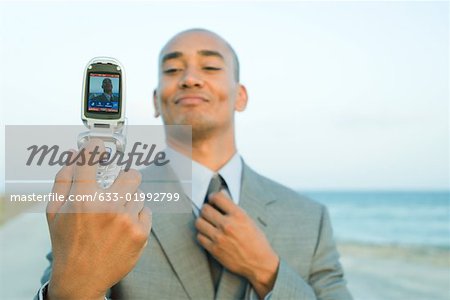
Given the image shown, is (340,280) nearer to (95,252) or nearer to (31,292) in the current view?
(95,252)

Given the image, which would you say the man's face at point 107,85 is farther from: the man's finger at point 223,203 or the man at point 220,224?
the man's finger at point 223,203

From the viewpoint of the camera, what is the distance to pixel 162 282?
6.64 feet

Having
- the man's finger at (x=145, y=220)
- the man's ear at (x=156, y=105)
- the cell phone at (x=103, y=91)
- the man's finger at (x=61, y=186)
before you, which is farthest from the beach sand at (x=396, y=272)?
the man's finger at (x=61, y=186)

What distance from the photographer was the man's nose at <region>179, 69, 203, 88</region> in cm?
226

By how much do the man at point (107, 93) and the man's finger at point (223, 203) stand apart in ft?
2.30

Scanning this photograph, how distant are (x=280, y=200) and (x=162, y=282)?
2.30ft

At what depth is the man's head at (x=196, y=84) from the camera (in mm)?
2289

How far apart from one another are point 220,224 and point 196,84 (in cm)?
66

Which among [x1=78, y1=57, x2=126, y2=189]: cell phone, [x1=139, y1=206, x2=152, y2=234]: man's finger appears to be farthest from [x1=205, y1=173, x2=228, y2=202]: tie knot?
[x1=139, y1=206, x2=152, y2=234]: man's finger

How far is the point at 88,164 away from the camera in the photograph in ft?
3.59

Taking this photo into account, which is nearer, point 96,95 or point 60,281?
point 60,281

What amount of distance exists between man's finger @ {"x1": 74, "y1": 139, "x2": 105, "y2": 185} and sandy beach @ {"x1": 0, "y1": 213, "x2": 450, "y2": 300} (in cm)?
565

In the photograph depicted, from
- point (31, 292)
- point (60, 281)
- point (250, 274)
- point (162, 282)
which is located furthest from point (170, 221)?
point (31, 292)

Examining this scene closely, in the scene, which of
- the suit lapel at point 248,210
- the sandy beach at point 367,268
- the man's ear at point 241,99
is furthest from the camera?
the sandy beach at point 367,268
